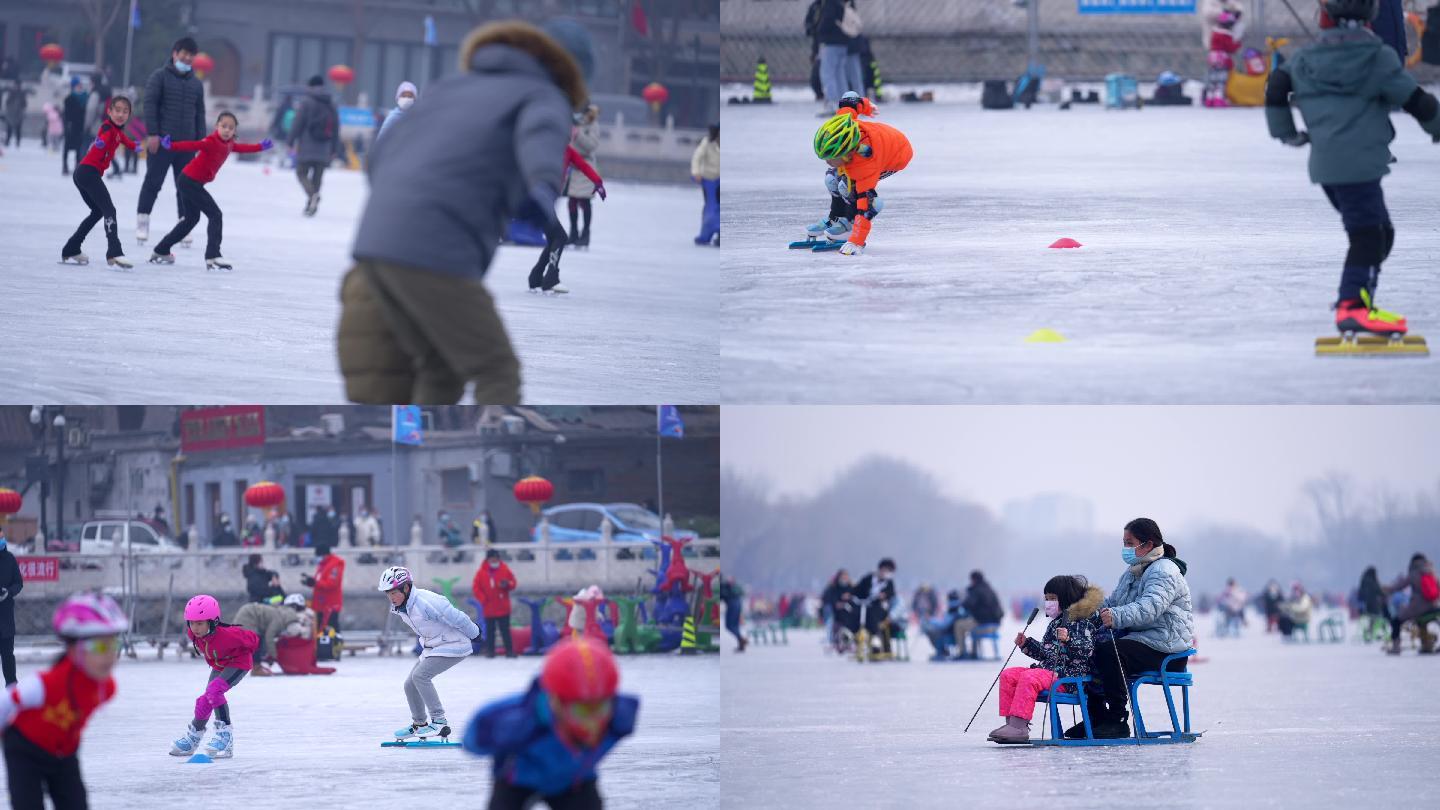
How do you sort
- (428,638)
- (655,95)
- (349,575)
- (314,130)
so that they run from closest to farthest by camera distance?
1. (428,638)
2. (314,130)
3. (349,575)
4. (655,95)

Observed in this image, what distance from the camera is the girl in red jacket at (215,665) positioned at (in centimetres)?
937

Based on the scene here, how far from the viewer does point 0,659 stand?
12391 mm

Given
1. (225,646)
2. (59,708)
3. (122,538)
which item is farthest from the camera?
(122,538)

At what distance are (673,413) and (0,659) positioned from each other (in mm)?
9916

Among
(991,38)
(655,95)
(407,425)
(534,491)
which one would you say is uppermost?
(655,95)

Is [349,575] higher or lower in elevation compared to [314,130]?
lower

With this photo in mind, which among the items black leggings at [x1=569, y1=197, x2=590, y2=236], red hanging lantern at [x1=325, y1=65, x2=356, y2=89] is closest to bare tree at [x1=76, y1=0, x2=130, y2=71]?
red hanging lantern at [x1=325, y1=65, x2=356, y2=89]

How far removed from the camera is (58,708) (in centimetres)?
553

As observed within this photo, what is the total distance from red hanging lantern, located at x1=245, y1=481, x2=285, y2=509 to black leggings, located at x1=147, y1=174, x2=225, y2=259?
920cm

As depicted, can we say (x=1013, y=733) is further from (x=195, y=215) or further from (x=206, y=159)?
(x=195, y=215)

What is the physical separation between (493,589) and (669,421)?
338 cm

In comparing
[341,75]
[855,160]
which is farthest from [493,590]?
[341,75]

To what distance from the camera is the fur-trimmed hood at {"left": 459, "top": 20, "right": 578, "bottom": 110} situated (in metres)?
5.58

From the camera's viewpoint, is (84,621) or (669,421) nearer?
(84,621)
